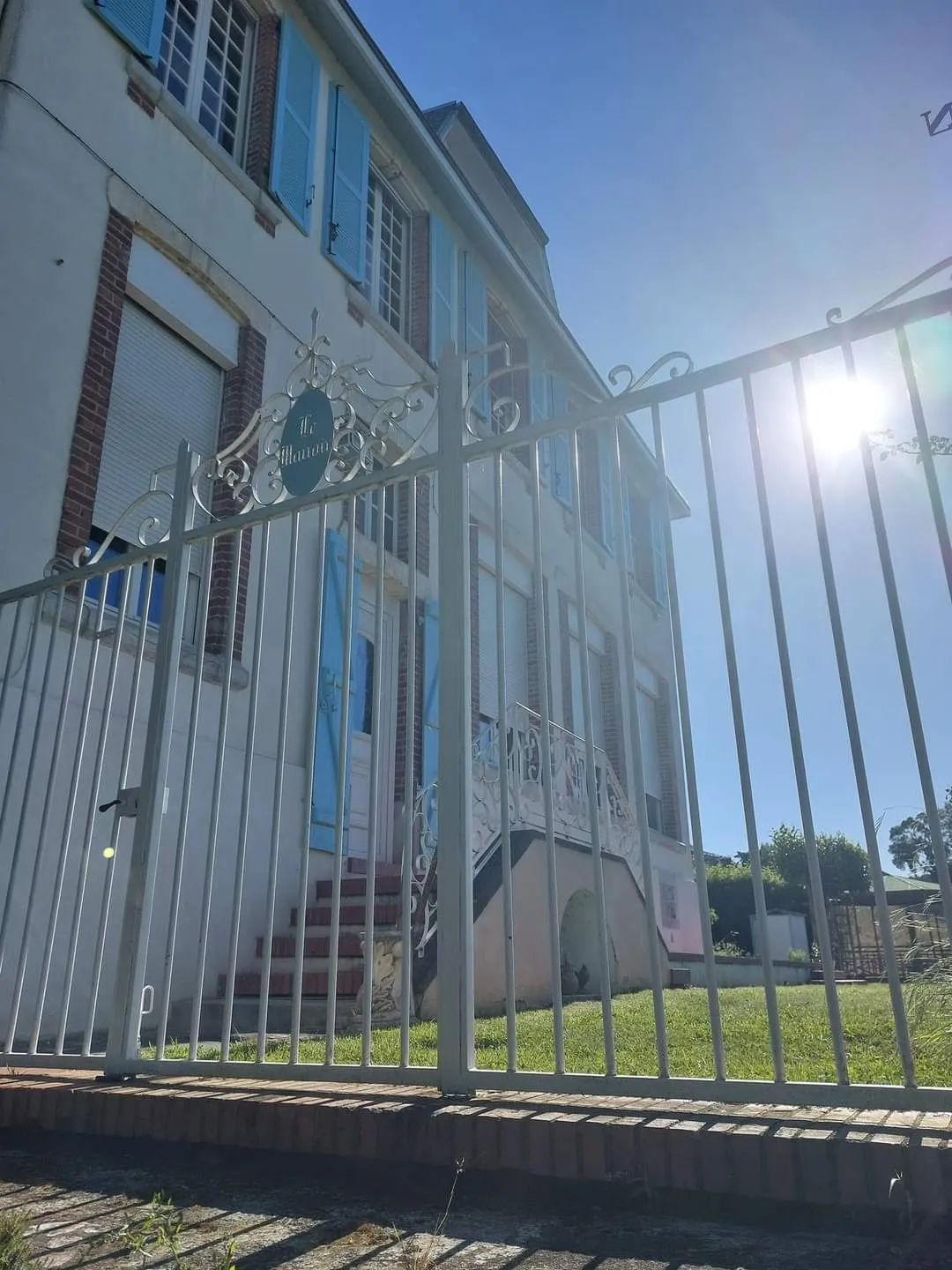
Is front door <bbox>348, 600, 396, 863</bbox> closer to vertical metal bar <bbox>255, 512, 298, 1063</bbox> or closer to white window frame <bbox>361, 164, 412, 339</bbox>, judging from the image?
white window frame <bbox>361, 164, 412, 339</bbox>

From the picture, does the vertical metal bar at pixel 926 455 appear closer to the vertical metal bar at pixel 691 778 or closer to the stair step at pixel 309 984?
the vertical metal bar at pixel 691 778

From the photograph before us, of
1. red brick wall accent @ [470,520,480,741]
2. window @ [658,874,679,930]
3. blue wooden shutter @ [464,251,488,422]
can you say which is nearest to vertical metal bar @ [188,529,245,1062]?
red brick wall accent @ [470,520,480,741]

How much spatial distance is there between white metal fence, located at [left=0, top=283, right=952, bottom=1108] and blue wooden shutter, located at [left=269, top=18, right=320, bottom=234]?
228 centimetres

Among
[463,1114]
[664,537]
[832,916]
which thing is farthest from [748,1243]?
[832,916]

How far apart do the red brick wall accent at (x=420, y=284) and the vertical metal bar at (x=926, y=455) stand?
9.31 meters

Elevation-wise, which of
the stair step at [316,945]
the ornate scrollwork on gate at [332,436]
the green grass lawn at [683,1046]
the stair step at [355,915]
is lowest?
the green grass lawn at [683,1046]

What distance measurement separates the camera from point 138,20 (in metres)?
7.31

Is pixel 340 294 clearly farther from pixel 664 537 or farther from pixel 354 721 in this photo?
pixel 664 537

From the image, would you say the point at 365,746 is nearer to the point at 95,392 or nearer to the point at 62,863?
the point at 95,392

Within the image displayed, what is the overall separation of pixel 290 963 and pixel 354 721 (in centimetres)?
247

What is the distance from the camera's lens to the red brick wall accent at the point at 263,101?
28.6 ft

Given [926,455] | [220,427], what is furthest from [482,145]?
[926,455]

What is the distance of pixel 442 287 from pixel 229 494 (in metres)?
5.34

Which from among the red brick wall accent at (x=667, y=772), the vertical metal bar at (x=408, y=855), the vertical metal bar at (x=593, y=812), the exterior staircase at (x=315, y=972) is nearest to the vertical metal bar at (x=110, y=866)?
the vertical metal bar at (x=408, y=855)
